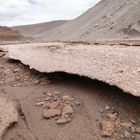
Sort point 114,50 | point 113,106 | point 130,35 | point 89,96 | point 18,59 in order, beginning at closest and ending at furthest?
1. point 113,106
2. point 89,96
3. point 114,50
4. point 18,59
5. point 130,35

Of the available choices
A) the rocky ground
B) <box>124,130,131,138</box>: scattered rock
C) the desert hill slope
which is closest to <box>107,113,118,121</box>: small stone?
the rocky ground

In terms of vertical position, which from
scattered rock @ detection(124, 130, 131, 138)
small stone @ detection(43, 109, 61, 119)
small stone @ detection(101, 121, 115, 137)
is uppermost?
small stone @ detection(43, 109, 61, 119)

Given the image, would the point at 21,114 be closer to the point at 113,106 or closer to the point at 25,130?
the point at 25,130

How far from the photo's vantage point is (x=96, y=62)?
4355 mm

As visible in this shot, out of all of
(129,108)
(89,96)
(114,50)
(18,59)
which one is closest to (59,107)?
(89,96)

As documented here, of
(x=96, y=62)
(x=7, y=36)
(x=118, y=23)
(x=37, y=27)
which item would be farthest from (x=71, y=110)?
(x=37, y=27)

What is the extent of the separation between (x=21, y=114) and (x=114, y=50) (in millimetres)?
1797

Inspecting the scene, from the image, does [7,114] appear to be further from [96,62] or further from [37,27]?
[37,27]

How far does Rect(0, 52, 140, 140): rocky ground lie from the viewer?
3430 mm

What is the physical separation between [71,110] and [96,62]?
0.85 m

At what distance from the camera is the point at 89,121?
360 centimetres

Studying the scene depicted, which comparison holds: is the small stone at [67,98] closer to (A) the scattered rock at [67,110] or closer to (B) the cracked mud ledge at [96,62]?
(A) the scattered rock at [67,110]

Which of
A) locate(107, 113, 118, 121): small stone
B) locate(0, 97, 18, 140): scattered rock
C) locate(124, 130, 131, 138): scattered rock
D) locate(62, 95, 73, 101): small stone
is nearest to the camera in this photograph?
locate(124, 130, 131, 138): scattered rock

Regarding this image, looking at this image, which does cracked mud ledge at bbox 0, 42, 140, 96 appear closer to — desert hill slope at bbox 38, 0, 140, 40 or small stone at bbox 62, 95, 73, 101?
small stone at bbox 62, 95, 73, 101
